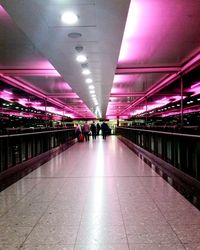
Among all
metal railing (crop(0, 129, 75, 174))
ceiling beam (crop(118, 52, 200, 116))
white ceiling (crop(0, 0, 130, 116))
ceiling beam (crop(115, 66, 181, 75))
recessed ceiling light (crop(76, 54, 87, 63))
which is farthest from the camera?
ceiling beam (crop(115, 66, 181, 75))

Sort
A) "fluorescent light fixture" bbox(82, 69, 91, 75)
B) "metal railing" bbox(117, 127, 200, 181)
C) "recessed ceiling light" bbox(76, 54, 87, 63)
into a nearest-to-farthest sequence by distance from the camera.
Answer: "metal railing" bbox(117, 127, 200, 181)
"recessed ceiling light" bbox(76, 54, 87, 63)
"fluorescent light fixture" bbox(82, 69, 91, 75)

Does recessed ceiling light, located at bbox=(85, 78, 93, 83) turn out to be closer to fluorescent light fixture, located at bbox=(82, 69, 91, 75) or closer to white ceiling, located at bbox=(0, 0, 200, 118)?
white ceiling, located at bbox=(0, 0, 200, 118)

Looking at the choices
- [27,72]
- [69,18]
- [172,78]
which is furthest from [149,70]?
[69,18]

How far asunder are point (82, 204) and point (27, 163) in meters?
3.62

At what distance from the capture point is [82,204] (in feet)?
11.8

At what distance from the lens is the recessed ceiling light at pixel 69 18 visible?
362 centimetres

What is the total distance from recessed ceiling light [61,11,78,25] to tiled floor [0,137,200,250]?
2567mm

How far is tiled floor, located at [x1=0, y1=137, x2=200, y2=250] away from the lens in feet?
8.05

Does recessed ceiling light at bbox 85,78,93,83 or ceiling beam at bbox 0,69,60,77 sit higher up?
ceiling beam at bbox 0,69,60,77

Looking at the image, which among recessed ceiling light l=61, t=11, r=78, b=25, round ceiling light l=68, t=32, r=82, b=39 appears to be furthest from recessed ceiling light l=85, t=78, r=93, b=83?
recessed ceiling light l=61, t=11, r=78, b=25

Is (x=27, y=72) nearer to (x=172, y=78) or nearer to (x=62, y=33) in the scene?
(x=62, y=33)

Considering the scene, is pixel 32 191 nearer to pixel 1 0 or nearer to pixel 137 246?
pixel 137 246

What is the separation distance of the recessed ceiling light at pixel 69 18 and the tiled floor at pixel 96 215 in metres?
2.57

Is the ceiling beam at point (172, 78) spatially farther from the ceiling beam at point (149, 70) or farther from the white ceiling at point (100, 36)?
the ceiling beam at point (149, 70)
